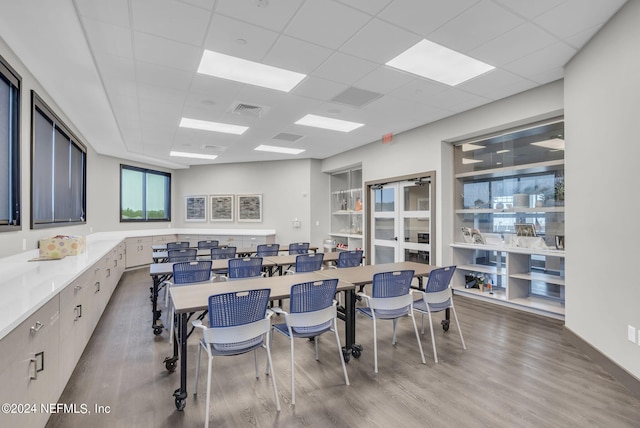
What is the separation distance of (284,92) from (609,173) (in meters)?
3.63

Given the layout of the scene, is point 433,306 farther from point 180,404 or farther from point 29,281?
point 29,281

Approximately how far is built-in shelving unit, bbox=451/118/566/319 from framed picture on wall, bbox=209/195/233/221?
21.3ft

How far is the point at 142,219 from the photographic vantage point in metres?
8.86

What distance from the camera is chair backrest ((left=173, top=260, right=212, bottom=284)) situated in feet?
11.6

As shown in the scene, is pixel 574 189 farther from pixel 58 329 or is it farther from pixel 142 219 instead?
pixel 142 219

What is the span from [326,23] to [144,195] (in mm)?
8139

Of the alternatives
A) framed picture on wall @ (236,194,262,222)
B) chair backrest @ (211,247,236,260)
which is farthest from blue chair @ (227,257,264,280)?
Result: framed picture on wall @ (236,194,262,222)

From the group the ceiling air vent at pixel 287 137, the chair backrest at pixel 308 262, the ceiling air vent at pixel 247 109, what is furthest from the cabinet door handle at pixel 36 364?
the ceiling air vent at pixel 287 137

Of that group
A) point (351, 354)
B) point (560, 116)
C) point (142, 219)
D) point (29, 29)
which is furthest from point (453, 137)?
point (142, 219)

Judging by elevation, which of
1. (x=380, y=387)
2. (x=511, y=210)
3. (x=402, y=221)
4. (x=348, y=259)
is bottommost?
(x=380, y=387)

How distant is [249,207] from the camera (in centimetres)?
940

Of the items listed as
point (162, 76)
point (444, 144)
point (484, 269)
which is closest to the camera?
point (162, 76)

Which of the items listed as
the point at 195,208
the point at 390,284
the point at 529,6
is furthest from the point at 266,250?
the point at 195,208

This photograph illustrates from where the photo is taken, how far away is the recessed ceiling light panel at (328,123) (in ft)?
18.0
